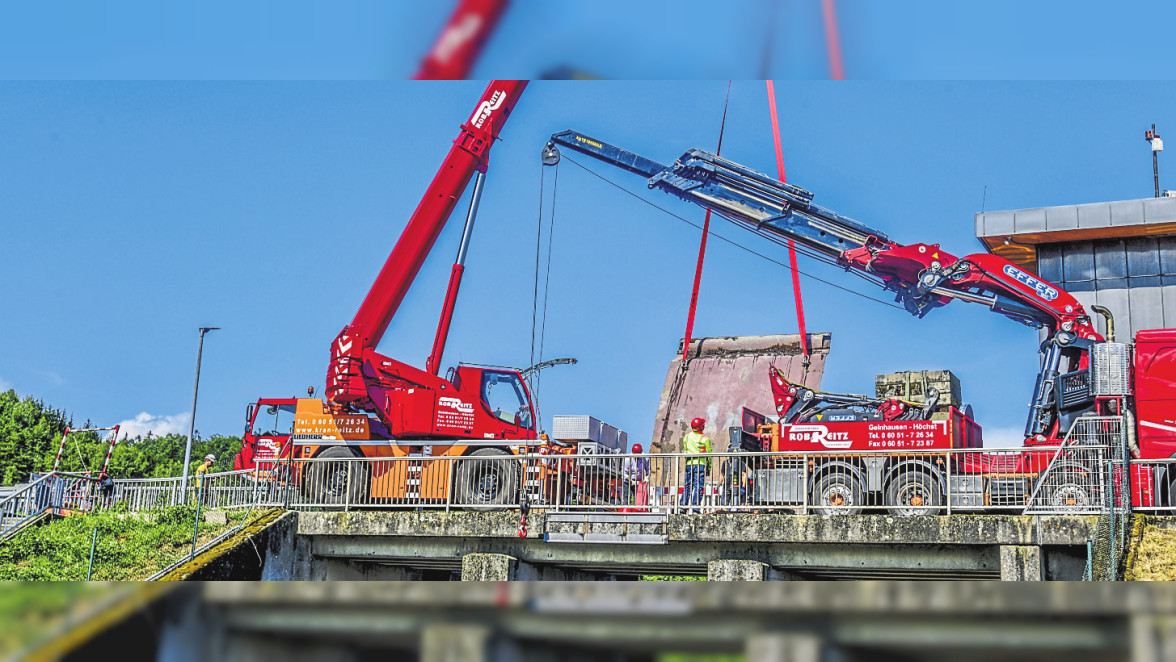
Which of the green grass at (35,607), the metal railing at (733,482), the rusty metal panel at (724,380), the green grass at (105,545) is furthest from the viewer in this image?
the rusty metal panel at (724,380)

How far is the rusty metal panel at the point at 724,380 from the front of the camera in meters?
14.3

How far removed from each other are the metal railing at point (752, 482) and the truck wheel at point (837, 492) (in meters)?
0.01

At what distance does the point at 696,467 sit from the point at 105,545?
6.10 meters

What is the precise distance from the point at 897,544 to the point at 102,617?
1025 cm

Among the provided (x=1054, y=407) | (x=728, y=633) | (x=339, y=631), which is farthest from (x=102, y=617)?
(x=1054, y=407)

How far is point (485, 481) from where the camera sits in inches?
515

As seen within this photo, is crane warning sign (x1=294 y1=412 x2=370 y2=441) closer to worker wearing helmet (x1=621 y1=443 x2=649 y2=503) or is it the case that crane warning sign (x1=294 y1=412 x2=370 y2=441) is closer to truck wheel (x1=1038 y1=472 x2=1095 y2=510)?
worker wearing helmet (x1=621 y1=443 x2=649 y2=503)

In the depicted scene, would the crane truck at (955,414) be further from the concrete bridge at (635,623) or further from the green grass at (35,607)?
the green grass at (35,607)

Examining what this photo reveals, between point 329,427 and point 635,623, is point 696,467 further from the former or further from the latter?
point 635,623

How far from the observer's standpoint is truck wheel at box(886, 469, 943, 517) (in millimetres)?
11008

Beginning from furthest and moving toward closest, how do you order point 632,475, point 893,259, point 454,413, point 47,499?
point 893,259, point 454,413, point 47,499, point 632,475

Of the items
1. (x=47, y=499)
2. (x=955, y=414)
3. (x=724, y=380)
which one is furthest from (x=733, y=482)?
(x=47, y=499)

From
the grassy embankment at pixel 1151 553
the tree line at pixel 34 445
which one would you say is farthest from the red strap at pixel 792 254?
the tree line at pixel 34 445

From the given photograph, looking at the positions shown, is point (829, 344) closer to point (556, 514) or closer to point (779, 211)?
point (779, 211)
